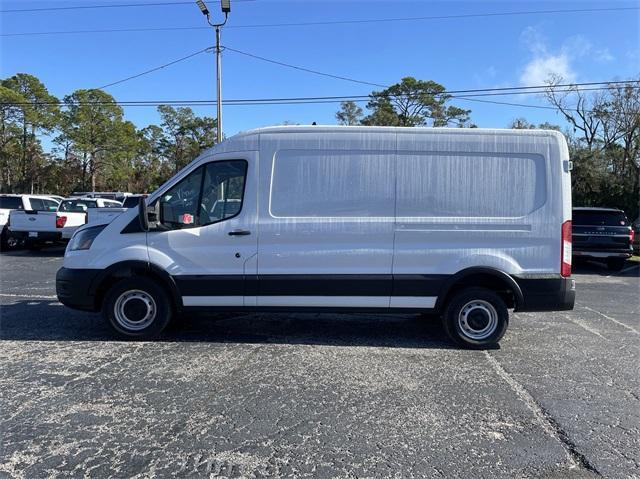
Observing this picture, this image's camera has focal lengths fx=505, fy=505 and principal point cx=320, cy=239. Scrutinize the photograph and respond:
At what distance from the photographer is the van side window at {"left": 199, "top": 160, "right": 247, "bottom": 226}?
225 inches

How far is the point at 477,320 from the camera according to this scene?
579 cm

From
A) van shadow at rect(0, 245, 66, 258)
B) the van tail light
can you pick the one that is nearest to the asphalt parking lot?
the van tail light

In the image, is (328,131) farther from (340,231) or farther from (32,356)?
(32,356)

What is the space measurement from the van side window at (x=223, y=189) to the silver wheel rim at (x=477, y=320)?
284cm

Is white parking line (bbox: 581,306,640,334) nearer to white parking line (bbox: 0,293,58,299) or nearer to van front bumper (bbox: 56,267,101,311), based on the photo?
van front bumper (bbox: 56,267,101,311)

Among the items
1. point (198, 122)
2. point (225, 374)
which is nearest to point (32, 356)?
Result: point (225, 374)

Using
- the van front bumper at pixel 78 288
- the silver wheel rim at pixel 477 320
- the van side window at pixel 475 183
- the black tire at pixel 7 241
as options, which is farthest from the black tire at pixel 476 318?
the black tire at pixel 7 241

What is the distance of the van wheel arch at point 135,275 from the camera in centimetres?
578

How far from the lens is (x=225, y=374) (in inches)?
191

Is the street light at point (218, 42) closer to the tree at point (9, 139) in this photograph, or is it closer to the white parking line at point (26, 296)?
the white parking line at point (26, 296)

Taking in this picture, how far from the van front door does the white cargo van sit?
1 cm

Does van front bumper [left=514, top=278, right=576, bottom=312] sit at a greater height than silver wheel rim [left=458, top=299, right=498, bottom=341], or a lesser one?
greater

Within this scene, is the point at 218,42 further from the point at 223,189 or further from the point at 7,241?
the point at 223,189

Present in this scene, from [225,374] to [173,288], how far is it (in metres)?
1.43
